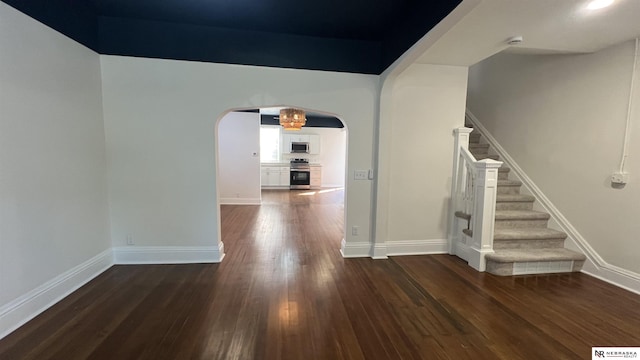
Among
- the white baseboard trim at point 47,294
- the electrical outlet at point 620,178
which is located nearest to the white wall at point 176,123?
the white baseboard trim at point 47,294

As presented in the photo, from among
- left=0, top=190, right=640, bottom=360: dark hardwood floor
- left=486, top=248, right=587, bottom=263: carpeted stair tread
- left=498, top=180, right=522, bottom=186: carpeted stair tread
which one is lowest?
left=0, top=190, right=640, bottom=360: dark hardwood floor

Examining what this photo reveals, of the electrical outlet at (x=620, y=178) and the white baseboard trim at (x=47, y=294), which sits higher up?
the electrical outlet at (x=620, y=178)

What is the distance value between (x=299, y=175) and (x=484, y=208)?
720cm

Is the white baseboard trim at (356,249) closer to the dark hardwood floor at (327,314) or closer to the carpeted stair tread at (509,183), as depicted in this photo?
the dark hardwood floor at (327,314)

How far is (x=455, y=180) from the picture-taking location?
135 inches

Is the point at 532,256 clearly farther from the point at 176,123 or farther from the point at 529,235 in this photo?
the point at 176,123

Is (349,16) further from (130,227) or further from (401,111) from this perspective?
(130,227)

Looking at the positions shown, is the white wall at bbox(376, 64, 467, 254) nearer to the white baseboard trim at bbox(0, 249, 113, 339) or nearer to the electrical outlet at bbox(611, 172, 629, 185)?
the electrical outlet at bbox(611, 172, 629, 185)

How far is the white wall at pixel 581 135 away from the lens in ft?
8.84

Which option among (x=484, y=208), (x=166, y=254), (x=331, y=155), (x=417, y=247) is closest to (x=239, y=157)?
(x=166, y=254)

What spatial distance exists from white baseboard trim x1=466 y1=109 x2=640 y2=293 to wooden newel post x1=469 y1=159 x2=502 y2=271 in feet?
3.60

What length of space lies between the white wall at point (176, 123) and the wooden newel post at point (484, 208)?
174 centimetres

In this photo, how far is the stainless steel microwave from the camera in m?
9.62

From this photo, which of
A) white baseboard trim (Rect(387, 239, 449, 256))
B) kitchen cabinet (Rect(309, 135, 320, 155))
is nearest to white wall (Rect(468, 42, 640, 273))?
white baseboard trim (Rect(387, 239, 449, 256))
